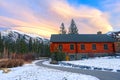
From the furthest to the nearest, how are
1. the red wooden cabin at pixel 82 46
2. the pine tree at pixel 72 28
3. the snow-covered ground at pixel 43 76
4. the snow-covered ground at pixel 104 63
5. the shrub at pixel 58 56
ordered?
the pine tree at pixel 72 28 → the red wooden cabin at pixel 82 46 → the shrub at pixel 58 56 → the snow-covered ground at pixel 104 63 → the snow-covered ground at pixel 43 76

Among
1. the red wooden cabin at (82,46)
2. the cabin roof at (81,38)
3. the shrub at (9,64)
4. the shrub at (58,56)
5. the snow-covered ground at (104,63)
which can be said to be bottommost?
the snow-covered ground at (104,63)

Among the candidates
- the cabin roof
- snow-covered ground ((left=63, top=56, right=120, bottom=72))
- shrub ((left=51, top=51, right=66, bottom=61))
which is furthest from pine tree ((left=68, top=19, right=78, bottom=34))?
snow-covered ground ((left=63, top=56, right=120, bottom=72))

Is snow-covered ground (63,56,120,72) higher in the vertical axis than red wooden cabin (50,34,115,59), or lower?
lower

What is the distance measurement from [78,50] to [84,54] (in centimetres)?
179

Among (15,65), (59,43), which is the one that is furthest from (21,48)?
(15,65)

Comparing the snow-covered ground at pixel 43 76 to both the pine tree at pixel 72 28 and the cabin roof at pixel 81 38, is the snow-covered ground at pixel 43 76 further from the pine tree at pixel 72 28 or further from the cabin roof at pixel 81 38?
the pine tree at pixel 72 28

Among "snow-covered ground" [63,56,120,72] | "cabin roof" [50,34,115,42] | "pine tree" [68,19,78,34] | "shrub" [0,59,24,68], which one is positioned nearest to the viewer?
"shrub" [0,59,24,68]

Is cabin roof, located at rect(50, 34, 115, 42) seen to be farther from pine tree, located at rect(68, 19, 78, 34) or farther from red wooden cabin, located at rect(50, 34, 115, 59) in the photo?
pine tree, located at rect(68, 19, 78, 34)

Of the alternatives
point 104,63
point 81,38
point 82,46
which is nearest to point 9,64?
point 104,63

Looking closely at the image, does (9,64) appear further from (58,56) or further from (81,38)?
(81,38)

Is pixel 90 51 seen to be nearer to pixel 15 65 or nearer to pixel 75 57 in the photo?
pixel 75 57

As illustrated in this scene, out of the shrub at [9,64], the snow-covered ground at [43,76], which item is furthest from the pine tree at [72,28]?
the snow-covered ground at [43,76]

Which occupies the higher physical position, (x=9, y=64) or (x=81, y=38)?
(x=81, y=38)

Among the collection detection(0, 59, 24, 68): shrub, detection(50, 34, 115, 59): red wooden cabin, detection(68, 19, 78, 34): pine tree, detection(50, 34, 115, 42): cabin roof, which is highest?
detection(68, 19, 78, 34): pine tree
